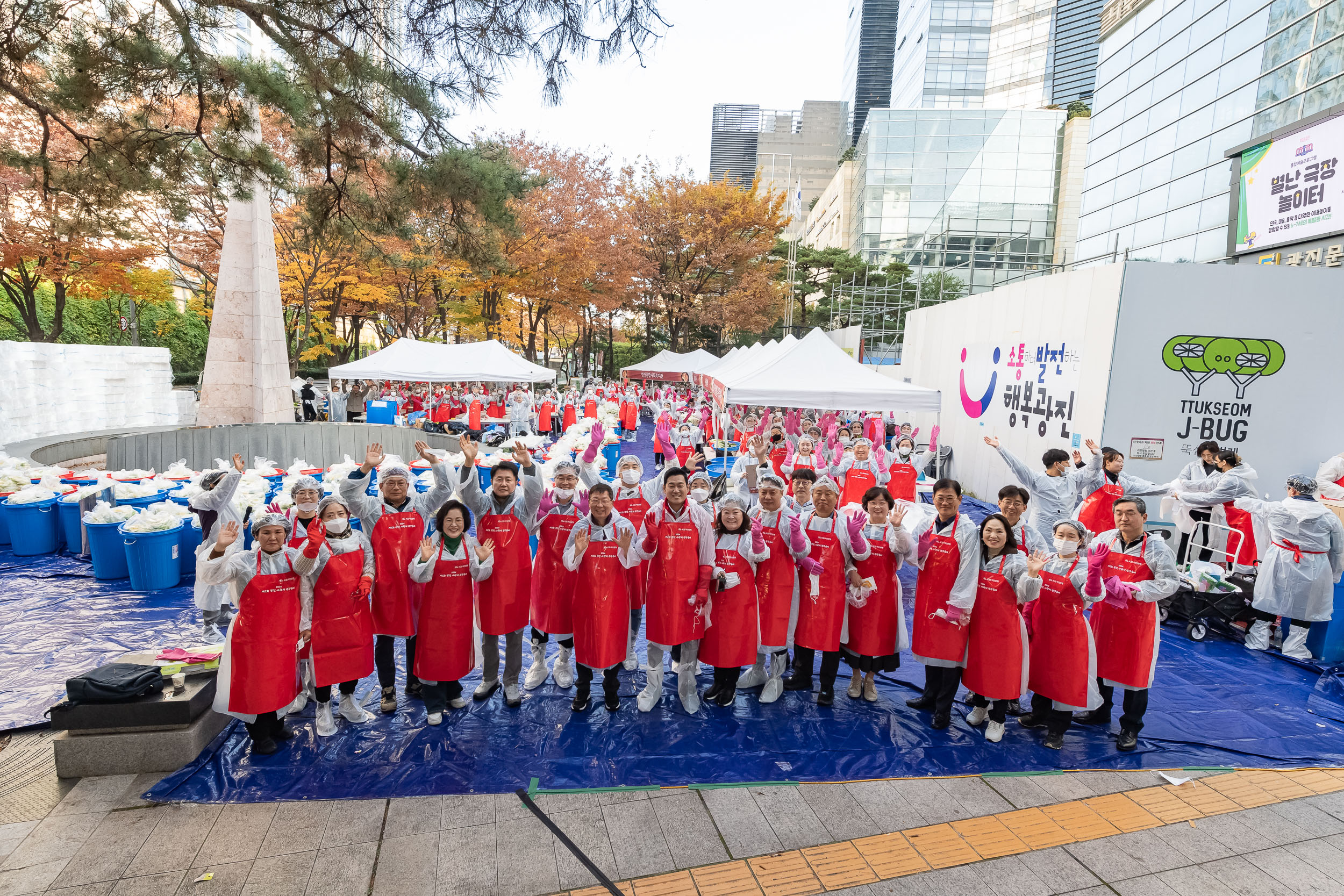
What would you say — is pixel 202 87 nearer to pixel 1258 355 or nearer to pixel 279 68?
pixel 279 68

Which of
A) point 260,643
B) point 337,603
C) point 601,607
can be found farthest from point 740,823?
point 260,643

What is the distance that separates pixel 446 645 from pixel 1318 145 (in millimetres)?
14651

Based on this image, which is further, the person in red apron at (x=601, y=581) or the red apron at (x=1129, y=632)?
the person in red apron at (x=601, y=581)

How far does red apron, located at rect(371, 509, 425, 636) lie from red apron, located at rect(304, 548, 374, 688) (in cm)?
21

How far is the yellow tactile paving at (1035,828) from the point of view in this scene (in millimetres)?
3654

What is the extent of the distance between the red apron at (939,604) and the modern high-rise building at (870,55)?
315ft

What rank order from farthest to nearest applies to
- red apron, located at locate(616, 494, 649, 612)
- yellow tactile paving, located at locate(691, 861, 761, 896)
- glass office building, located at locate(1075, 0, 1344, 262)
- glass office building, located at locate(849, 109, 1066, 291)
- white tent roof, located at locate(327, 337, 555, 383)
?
glass office building, located at locate(849, 109, 1066, 291) → white tent roof, located at locate(327, 337, 555, 383) → glass office building, located at locate(1075, 0, 1344, 262) → red apron, located at locate(616, 494, 649, 612) → yellow tactile paving, located at locate(691, 861, 761, 896)

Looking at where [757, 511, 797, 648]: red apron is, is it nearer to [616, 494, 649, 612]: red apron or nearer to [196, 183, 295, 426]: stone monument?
[616, 494, 649, 612]: red apron

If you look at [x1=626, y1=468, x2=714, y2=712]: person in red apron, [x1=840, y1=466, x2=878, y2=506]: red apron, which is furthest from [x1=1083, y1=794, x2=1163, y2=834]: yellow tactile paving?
[x1=840, y1=466, x2=878, y2=506]: red apron

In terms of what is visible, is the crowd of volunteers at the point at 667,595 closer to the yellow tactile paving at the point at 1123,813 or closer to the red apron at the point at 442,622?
the red apron at the point at 442,622

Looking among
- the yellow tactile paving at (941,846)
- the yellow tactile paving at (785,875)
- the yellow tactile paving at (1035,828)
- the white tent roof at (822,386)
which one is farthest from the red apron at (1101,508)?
the yellow tactile paving at (785,875)

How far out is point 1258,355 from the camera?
9.27 meters

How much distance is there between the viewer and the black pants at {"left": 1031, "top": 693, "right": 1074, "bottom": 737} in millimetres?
4500

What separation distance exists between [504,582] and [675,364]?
77.8ft
